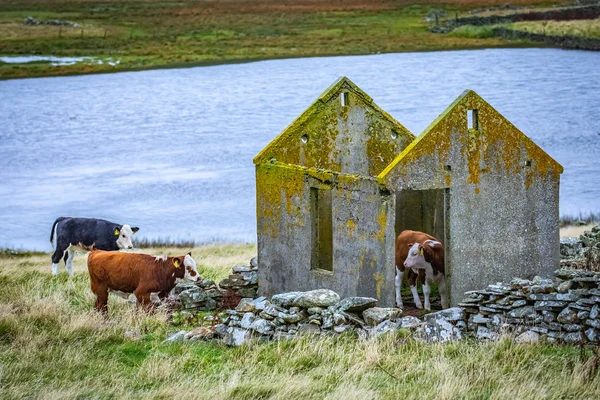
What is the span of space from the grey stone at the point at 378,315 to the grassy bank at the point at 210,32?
208 feet

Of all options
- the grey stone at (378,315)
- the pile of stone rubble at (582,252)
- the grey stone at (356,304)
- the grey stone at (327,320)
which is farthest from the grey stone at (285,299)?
the pile of stone rubble at (582,252)

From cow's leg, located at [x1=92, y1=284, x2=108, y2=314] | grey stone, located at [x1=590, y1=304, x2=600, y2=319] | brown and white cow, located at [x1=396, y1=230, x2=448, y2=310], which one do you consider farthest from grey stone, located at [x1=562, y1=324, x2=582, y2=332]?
cow's leg, located at [x1=92, y1=284, x2=108, y2=314]

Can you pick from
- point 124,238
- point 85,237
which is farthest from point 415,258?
point 85,237

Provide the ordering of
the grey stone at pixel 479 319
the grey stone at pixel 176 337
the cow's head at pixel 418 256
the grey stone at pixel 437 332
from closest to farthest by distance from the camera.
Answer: the grey stone at pixel 437 332 < the grey stone at pixel 479 319 < the grey stone at pixel 176 337 < the cow's head at pixel 418 256

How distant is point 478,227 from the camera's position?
15203mm

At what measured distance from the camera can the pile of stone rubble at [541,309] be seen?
1263 centimetres

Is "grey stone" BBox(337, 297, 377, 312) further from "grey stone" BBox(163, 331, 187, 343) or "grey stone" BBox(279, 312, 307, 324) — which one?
"grey stone" BBox(163, 331, 187, 343)

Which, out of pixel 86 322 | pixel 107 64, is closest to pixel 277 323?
pixel 86 322

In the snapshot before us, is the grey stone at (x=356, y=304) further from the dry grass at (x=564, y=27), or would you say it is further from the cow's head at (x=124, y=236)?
the dry grass at (x=564, y=27)

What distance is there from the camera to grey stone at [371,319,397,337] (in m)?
13.5

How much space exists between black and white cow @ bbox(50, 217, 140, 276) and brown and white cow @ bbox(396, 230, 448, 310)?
6901 millimetres

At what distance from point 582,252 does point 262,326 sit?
24.9 ft

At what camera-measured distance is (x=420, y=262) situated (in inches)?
619

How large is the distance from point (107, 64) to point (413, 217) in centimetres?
6033
